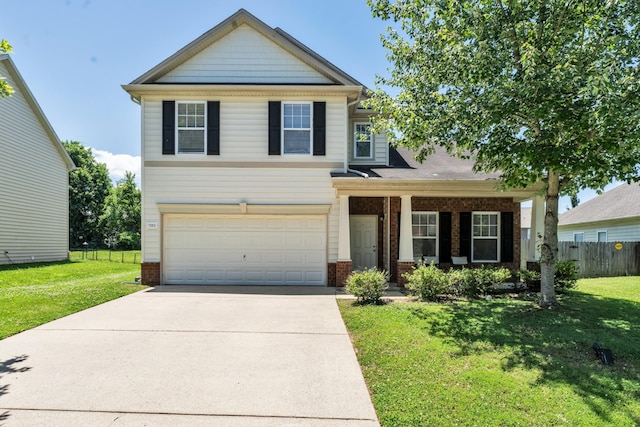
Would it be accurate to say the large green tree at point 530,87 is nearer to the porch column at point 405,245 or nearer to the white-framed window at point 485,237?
the porch column at point 405,245

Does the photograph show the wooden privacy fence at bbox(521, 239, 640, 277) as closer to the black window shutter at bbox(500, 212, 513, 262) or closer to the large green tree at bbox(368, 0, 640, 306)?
the black window shutter at bbox(500, 212, 513, 262)

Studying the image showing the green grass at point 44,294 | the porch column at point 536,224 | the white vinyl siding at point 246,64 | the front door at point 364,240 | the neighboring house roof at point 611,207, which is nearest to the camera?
the green grass at point 44,294

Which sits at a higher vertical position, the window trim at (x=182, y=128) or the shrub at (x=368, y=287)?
the window trim at (x=182, y=128)

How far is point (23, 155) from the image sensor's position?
55.6 feet

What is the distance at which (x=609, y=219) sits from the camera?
19594 millimetres

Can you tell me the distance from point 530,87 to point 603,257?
509 inches

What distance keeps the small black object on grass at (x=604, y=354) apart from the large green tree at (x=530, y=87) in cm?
262

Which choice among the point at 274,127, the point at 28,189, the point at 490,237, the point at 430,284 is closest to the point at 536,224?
the point at 490,237

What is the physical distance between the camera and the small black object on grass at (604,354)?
15.9ft

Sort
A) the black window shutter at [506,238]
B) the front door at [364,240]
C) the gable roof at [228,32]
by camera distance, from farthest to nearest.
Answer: the front door at [364,240] → the black window shutter at [506,238] → the gable roof at [228,32]

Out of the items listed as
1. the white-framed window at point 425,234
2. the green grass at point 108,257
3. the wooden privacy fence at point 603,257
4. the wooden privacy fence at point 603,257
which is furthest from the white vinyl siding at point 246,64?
the green grass at point 108,257

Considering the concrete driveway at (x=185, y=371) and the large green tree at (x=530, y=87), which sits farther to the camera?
the large green tree at (x=530, y=87)

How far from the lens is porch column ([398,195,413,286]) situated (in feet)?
35.2

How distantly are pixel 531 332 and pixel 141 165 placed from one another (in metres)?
11.1
